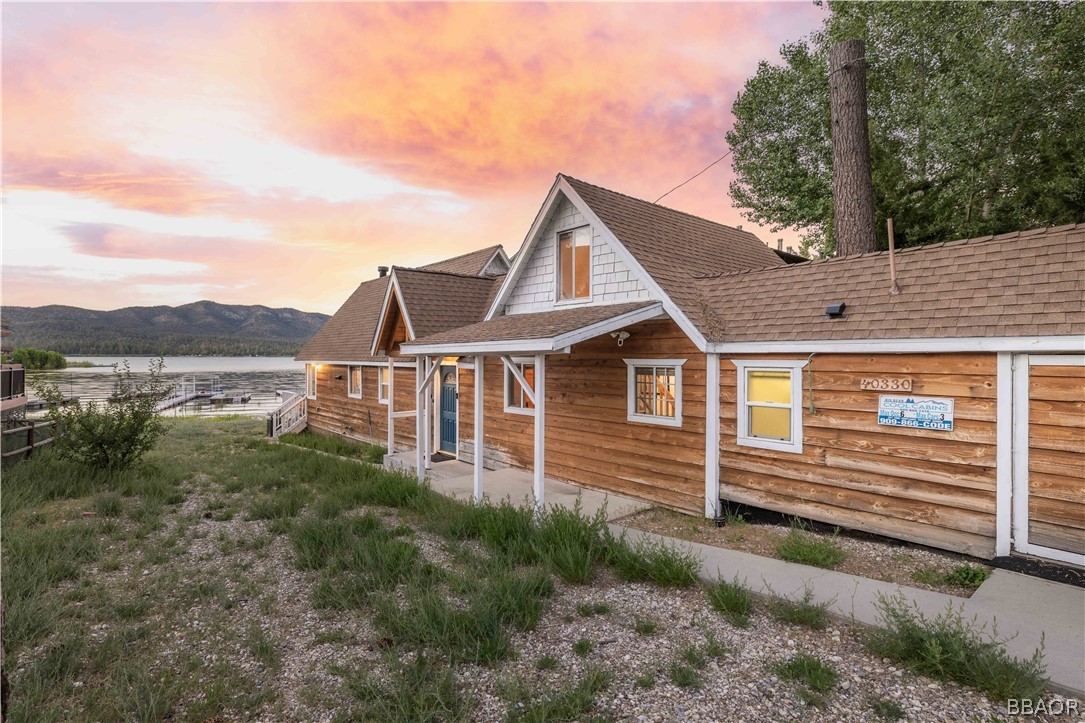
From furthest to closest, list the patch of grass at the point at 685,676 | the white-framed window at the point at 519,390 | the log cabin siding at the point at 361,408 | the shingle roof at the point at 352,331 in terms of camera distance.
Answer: the shingle roof at the point at 352,331 < the log cabin siding at the point at 361,408 < the white-framed window at the point at 519,390 < the patch of grass at the point at 685,676

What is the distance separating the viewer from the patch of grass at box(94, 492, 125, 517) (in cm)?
828

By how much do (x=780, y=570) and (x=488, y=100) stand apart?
42.6ft

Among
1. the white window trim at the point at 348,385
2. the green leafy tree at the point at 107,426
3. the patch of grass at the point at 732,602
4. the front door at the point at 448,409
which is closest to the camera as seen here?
the patch of grass at the point at 732,602

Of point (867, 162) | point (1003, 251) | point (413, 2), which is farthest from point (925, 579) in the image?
point (413, 2)

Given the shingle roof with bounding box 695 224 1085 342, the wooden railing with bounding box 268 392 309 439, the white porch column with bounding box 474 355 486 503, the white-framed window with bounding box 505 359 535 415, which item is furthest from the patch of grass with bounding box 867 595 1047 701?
the wooden railing with bounding box 268 392 309 439

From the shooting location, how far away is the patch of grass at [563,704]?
133 inches

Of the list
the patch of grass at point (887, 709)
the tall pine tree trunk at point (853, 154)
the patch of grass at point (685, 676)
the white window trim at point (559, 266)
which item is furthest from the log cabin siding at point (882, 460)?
the tall pine tree trunk at point (853, 154)

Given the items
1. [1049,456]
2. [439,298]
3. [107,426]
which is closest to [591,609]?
[1049,456]

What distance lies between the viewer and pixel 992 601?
4867mm

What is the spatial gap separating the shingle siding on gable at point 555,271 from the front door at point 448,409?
303cm

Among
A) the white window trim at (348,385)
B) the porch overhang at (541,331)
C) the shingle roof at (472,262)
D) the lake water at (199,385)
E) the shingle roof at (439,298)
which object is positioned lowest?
Answer: the lake water at (199,385)

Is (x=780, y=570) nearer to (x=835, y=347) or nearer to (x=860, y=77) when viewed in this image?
(x=835, y=347)

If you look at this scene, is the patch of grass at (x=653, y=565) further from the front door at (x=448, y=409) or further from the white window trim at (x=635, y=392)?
the front door at (x=448, y=409)

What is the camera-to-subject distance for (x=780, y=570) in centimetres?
578
